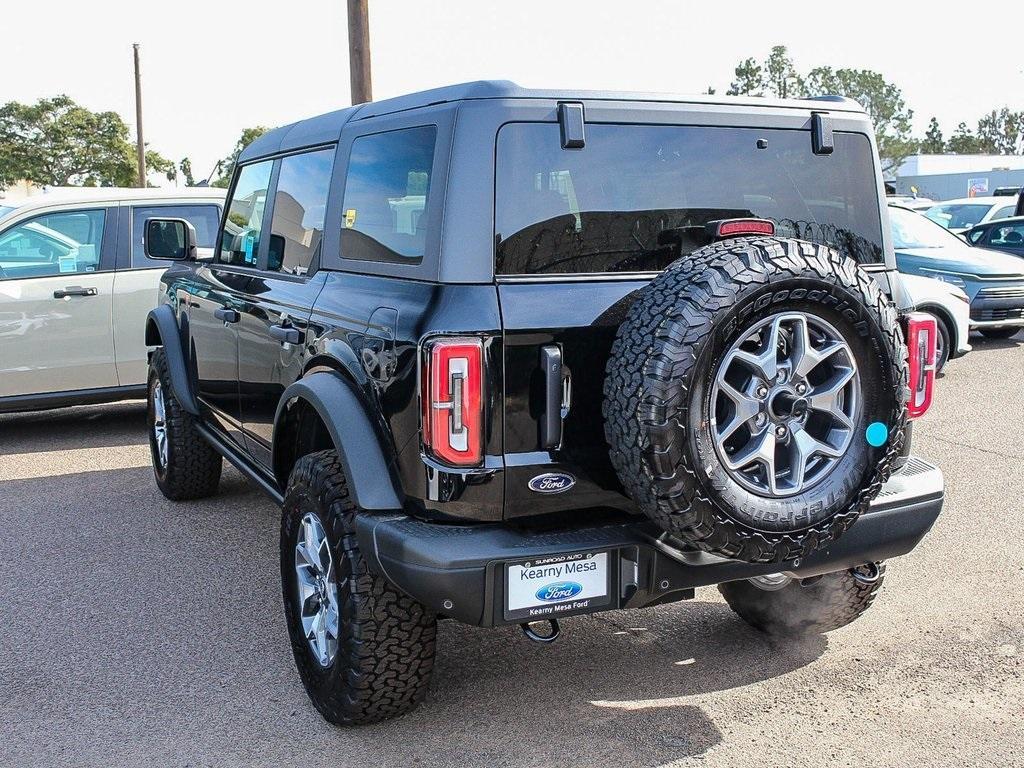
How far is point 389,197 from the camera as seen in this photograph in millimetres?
→ 3346

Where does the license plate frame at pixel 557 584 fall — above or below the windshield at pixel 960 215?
below

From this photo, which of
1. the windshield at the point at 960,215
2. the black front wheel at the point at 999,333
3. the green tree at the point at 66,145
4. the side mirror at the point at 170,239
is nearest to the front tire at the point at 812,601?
the side mirror at the point at 170,239

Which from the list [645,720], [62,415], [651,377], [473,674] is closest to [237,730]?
[473,674]

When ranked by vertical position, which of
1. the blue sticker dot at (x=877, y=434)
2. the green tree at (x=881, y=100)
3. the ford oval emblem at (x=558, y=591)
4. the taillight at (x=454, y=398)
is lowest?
the ford oval emblem at (x=558, y=591)

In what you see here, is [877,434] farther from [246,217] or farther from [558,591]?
[246,217]

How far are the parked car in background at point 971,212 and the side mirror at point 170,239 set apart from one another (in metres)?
14.3

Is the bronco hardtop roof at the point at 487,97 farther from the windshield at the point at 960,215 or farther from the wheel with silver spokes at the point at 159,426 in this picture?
the windshield at the point at 960,215

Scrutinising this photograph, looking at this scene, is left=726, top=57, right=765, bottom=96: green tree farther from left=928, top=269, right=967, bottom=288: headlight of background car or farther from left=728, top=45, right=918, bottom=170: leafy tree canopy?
left=928, top=269, right=967, bottom=288: headlight of background car

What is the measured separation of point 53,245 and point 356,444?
528cm

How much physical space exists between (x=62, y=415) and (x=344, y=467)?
652 cm

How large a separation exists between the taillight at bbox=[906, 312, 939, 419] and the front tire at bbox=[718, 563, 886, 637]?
64cm

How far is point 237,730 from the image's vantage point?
10.9 feet

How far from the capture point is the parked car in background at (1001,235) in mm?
12352

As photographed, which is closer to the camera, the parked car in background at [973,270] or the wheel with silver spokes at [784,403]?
the wheel with silver spokes at [784,403]
